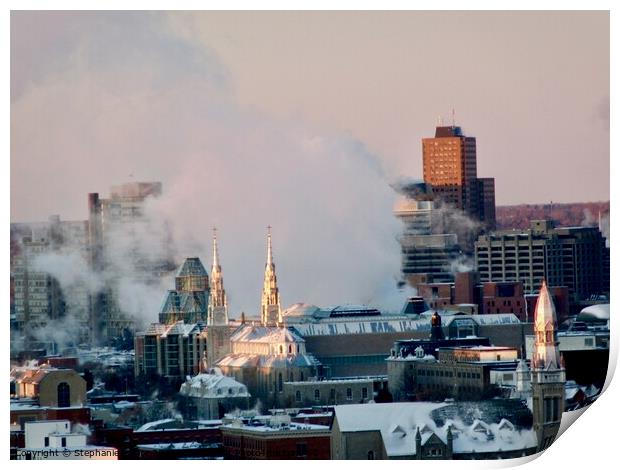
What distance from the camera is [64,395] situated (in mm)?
34000

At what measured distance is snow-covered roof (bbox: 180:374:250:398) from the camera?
35719 mm

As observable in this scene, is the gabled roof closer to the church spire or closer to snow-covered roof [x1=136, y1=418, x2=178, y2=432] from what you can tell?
the church spire

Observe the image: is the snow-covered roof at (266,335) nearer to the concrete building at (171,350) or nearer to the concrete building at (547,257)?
the concrete building at (171,350)

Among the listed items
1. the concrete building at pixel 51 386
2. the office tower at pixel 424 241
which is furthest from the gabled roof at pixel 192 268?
the concrete building at pixel 51 386

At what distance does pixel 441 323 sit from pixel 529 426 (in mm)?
7913

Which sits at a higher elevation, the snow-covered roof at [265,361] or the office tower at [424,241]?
the office tower at [424,241]

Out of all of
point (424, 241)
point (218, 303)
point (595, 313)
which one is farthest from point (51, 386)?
point (424, 241)

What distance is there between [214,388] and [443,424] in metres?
5.19

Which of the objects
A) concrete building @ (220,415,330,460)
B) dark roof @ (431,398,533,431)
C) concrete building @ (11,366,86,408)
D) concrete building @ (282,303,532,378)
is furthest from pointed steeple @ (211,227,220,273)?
dark roof @ (431,398,533,431)

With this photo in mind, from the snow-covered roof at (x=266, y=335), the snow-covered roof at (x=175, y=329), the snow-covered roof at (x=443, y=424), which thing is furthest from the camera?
the snow-covered roof at (x=175, y=329)

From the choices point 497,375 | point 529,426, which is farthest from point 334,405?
point 529,426

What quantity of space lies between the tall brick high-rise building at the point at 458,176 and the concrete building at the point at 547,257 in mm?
391

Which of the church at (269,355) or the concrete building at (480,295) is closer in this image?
the church at (269,355)

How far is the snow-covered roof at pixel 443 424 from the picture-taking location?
100 ft
